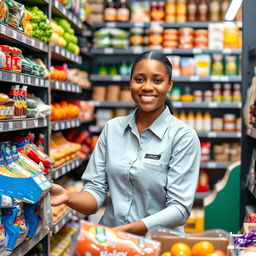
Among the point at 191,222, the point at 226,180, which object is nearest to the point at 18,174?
the point at 226,180

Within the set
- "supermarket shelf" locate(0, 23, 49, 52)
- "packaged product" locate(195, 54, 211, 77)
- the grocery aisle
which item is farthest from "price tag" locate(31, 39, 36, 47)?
"packaged product" locate(195, 54, 211, 77)

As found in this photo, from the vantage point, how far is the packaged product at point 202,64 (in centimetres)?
666

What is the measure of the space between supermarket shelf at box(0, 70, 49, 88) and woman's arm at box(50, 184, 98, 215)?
94 centimetres

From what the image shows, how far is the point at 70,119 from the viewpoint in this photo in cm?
493

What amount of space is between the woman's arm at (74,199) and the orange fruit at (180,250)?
647mm

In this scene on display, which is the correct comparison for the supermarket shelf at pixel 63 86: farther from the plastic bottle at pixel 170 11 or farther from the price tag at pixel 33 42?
the plastic bottle at pixel 170 11

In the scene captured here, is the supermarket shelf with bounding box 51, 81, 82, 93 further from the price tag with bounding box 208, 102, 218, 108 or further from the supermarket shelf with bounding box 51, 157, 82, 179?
the price tag with bounding box 208, 102, 218, 108

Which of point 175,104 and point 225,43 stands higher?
point 225,43

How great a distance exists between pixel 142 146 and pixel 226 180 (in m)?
3.49

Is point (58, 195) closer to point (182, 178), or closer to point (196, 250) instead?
point (182, 178)

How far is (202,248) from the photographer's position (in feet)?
4.86

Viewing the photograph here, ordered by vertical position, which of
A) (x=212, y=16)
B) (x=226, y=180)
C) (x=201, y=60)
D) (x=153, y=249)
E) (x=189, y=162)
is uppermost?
(x=212, y=16)

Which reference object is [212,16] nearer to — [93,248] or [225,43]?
[225,43]

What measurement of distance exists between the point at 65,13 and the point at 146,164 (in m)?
2.74
